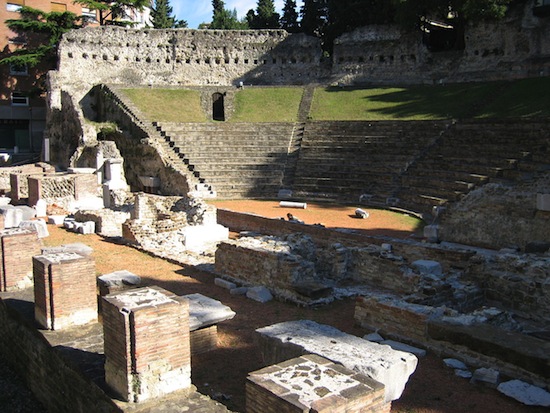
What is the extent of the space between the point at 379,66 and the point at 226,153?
1368cm

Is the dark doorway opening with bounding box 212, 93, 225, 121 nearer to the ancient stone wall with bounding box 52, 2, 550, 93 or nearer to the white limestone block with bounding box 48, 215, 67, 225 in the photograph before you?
the ancient stone wall with bounding box 52, 2, 550, 93

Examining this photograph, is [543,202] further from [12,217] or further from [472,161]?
[12,217]

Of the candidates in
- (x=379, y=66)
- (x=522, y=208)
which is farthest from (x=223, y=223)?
(x=379, y=66)

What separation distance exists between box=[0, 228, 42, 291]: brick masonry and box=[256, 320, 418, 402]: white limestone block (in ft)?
14.8

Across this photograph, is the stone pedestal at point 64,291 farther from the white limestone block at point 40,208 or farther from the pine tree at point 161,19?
the pine tree at point 161,19

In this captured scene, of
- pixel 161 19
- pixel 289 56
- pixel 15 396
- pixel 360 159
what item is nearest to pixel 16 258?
pixel 15 396

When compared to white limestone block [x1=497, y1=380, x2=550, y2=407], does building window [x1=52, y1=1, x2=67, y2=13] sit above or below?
above

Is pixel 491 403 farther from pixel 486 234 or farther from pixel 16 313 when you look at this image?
pixel 486 234

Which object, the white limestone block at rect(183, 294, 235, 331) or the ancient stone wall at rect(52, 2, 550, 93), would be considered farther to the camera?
the ancient stone wall at rect(52, 2, 550, 93)

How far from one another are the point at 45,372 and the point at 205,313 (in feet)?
7.40

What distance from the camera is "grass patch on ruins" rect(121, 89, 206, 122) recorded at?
2944 cm

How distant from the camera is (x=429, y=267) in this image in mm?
11258

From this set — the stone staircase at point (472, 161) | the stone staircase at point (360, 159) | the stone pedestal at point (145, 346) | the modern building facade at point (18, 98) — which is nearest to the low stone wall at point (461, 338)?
the stone pedestal at point (145, 346)

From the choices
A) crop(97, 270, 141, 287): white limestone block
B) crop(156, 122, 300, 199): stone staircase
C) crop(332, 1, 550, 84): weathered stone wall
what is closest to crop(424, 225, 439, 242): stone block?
crop(97, 270, 141, 287): white limestone block
